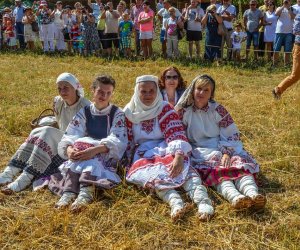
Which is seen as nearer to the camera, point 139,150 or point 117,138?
point 117,138

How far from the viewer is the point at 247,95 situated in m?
8.23

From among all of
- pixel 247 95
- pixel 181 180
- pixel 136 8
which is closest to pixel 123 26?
pixel 136 8

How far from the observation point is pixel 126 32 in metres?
13.3

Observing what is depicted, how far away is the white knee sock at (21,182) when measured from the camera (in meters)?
4.26

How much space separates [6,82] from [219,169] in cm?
658

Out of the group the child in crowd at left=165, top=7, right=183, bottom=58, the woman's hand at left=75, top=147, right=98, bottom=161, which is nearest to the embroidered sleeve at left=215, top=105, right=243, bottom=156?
the woman's hand at left=75, top=147, right=98, bottom=161

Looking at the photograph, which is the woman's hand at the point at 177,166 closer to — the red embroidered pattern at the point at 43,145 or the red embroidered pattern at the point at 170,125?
the red embroidered pattern at the point at 170,125

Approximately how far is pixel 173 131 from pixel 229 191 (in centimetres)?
80

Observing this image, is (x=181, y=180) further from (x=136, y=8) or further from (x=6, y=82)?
(x=136, y=8)

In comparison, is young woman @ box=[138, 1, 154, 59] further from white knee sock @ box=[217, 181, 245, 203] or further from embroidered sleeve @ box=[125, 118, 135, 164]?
white knee sock @ box=[217, 181, 245, 203]

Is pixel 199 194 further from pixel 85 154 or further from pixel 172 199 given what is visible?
pixel 85 154

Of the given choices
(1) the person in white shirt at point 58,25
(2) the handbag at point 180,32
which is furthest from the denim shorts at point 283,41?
(1) the person in white shirt at point 58,25

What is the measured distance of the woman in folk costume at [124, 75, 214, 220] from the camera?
3873mm

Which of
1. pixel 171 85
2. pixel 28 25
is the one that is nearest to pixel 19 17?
pixel 28 25
